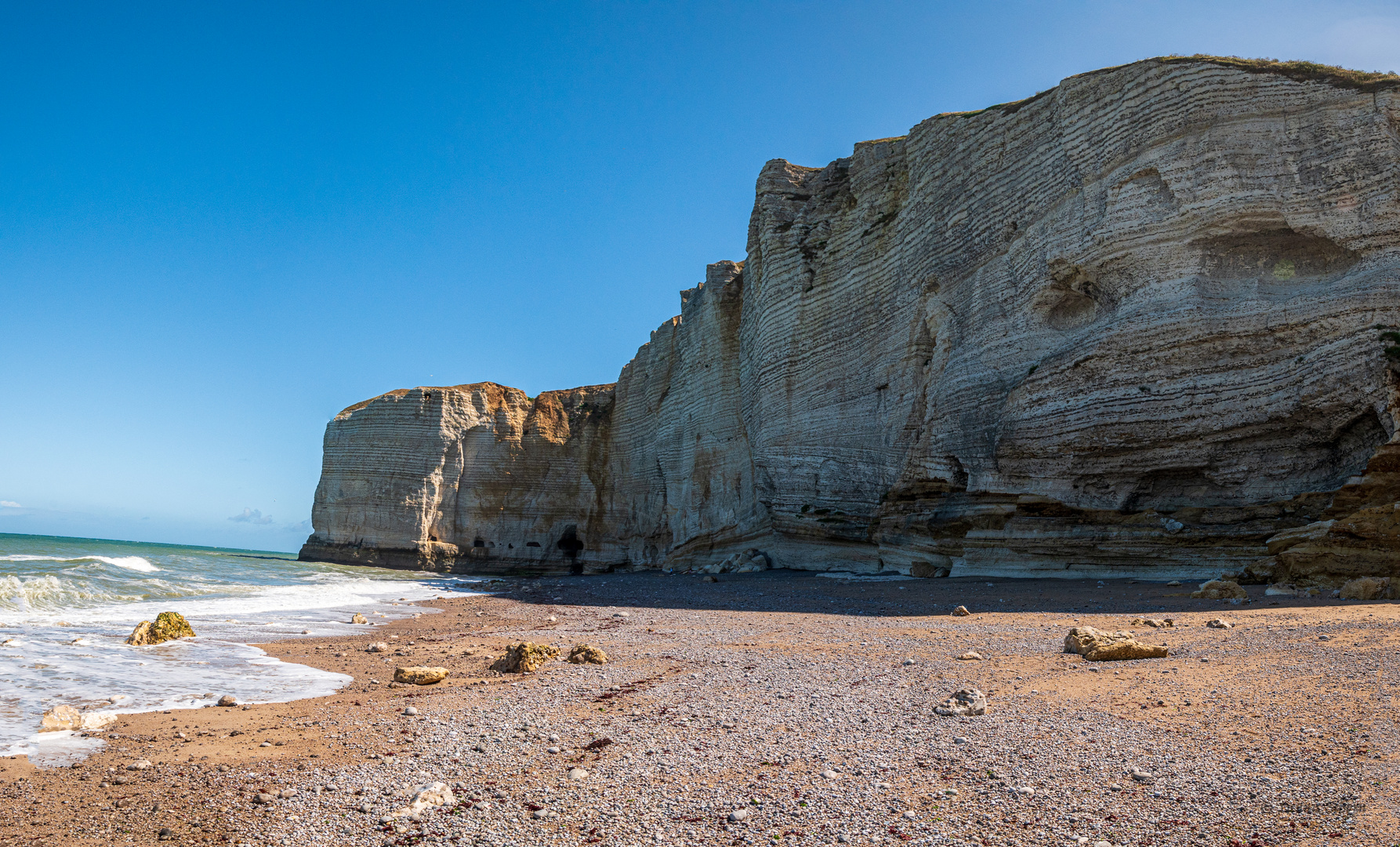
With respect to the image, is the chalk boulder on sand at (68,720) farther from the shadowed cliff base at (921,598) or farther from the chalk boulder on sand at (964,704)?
the shadowed cliff base at (921,598)

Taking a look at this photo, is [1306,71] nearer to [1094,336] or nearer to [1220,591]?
[1094,336]

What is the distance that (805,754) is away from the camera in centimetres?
407

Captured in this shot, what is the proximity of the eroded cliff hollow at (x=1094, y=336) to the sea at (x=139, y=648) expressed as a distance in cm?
1049

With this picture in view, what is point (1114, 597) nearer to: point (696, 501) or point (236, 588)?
point (236, 588)

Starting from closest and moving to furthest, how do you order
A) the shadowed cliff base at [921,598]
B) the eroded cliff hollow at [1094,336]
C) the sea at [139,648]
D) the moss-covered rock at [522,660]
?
the sea at [139,648] → the moss-covered rock at [522,660] → the shadowed cliff base at [921,598] → the eroded cliff hollow at [1094,336]

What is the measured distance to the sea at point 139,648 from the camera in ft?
19.3

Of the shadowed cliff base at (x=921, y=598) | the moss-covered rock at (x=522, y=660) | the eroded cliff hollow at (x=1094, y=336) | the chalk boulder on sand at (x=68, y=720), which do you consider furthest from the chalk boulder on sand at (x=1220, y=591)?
the chalk boulder on sand at (x=68, y=720)

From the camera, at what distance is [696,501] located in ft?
97.0

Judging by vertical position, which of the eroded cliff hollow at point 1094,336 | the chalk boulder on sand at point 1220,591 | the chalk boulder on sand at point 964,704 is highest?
the eroded cliff hollow at point 1094,336

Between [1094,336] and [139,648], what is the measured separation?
44.8 ft

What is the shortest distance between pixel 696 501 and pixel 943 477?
1475 cm

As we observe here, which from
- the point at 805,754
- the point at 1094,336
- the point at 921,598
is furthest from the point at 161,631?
the point at 1094,336

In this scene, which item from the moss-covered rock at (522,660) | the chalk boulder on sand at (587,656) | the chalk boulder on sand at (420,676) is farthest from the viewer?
the chalk boulder on sand at (587,656)

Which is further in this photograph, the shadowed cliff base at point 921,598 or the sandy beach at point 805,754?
the shadowed cliff base at point 921,598
